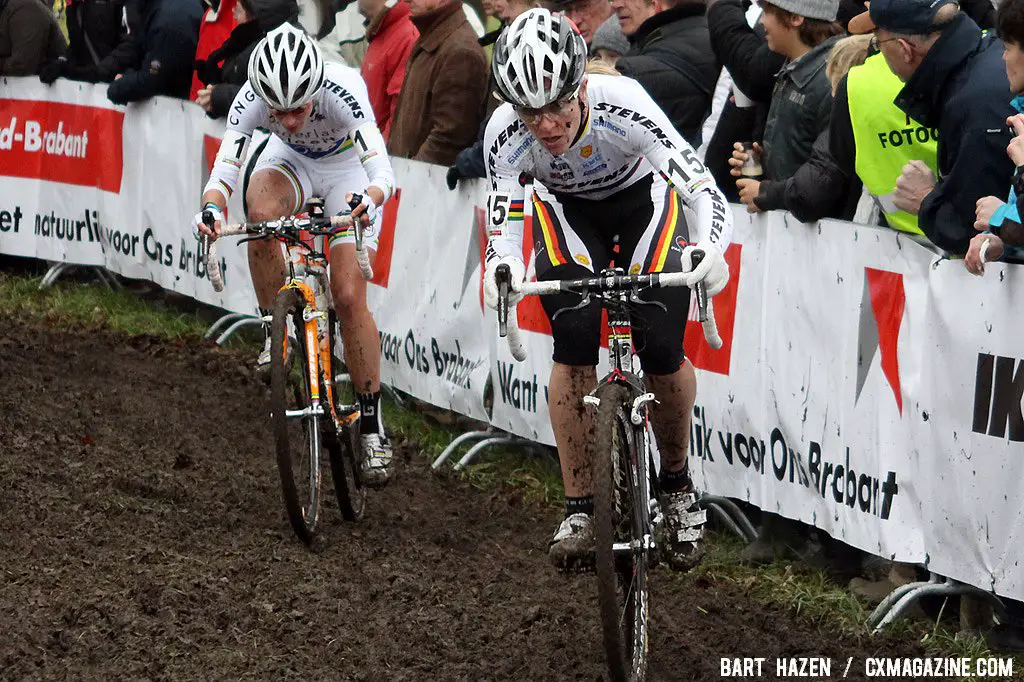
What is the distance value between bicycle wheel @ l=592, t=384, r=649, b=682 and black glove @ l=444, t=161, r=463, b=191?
403cm

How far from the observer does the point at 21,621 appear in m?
6.17

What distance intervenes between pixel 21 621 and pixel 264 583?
1.11 meters

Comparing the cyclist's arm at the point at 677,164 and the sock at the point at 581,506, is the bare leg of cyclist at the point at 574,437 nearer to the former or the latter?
the sock at the point at 581,506

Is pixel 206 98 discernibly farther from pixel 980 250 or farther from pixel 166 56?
pixel 980 250

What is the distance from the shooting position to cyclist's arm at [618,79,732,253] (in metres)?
5.63

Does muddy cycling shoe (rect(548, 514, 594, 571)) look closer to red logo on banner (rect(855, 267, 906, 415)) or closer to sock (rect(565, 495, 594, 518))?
sock (rect(565, 495, 594, 518))

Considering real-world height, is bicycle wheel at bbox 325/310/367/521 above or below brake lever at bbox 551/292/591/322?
below

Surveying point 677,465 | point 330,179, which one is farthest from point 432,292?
point 677,465

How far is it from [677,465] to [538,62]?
1.74 m

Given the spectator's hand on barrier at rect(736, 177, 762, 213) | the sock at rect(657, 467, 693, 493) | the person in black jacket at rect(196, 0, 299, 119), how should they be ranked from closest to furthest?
the sock at rect(657, 467, 693, 493) < the spectator's hand on barrier at rect(736, 177, 762, 213) < the person in black jacket at rect(196, 0, 299, 119)

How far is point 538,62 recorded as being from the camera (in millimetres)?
5363

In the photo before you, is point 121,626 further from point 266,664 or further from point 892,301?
point 892,301

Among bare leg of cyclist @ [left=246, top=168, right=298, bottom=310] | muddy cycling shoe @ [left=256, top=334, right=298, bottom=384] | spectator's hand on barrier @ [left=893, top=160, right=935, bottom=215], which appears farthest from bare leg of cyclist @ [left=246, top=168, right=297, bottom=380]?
spectator's hand on barrier @ [left=893, top=160, right=935, bottom=215]

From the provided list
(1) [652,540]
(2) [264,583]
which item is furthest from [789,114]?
(2) [264,583]
